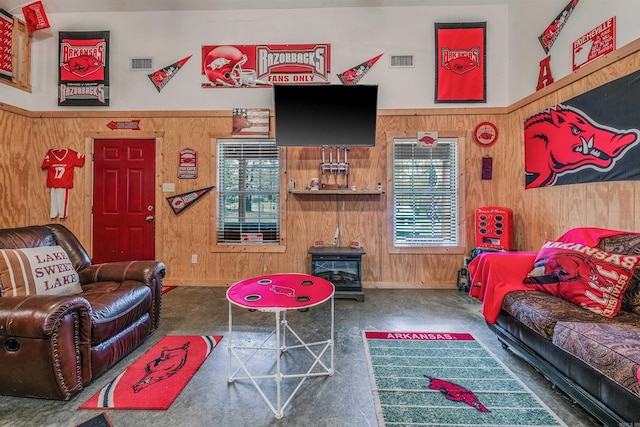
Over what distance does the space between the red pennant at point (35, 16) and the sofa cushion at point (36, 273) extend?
3.99 meters

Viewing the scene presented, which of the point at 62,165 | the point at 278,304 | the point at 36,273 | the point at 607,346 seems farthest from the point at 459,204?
the point at 62,165

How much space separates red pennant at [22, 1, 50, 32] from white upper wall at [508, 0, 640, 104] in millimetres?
6611

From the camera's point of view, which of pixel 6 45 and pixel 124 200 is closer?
pixel 6 45

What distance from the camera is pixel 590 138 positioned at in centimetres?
264

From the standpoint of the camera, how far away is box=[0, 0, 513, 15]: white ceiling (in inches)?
153

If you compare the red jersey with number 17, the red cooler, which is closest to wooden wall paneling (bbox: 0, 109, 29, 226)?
the red jersey with number 17

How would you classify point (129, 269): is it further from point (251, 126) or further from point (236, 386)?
point (251, 126)

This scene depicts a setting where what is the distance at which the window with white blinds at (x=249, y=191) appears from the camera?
13.3ft

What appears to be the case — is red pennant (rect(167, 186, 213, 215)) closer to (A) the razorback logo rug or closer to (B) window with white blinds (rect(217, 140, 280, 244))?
(B) window with white blinds (rect(217, 140, 280, 244))

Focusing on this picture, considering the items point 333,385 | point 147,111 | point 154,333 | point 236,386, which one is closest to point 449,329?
point 333,385

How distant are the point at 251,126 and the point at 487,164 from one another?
340 centimetres

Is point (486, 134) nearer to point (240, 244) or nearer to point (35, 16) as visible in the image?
point (240, 244)

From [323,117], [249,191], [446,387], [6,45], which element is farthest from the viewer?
[249,191]

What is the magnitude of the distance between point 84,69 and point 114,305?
4.04 meters
